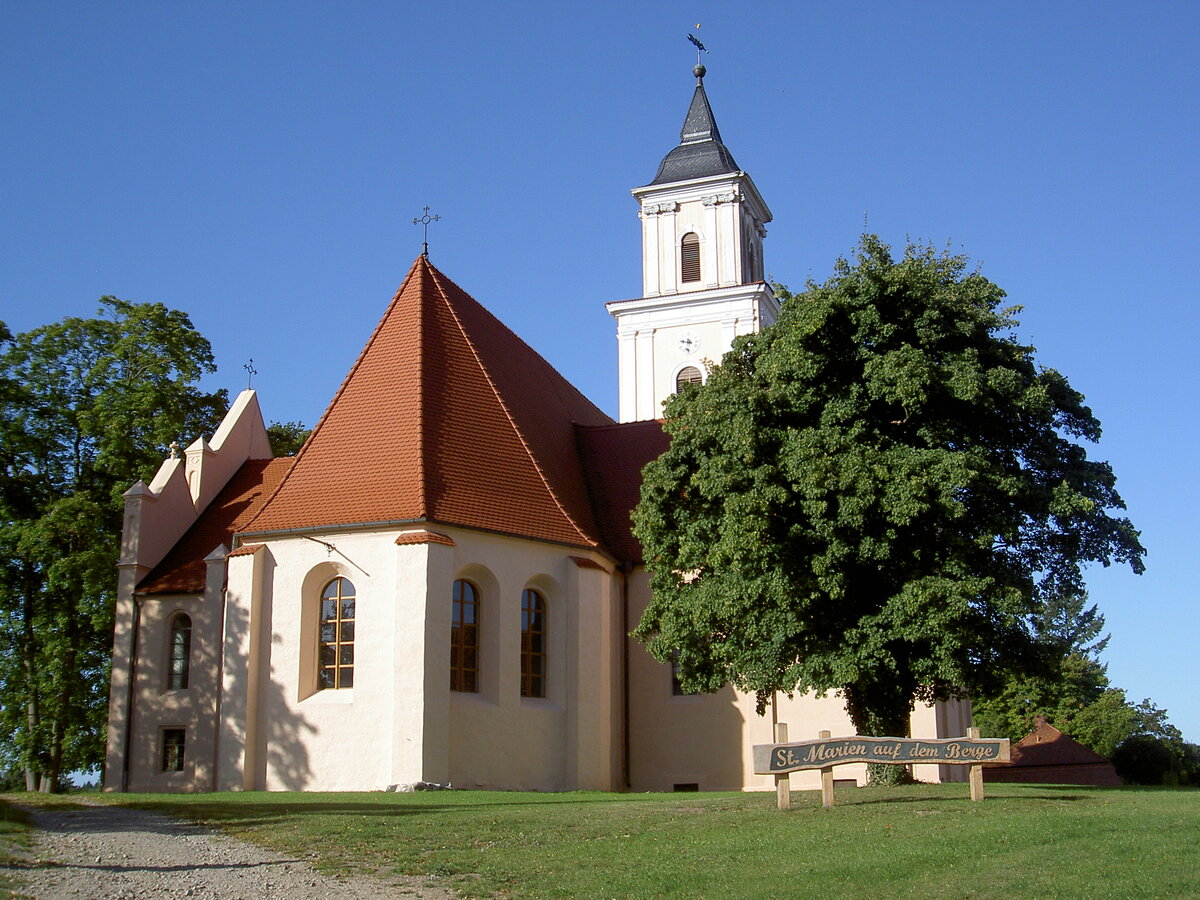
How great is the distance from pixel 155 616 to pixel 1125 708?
41.2 m

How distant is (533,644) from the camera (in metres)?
27.6

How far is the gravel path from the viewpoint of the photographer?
1099 cm

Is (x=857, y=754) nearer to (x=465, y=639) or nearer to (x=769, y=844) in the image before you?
(x=769, y=844)

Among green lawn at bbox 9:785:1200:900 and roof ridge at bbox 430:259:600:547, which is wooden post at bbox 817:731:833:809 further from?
roof ridge at bbox 430:259:600:547

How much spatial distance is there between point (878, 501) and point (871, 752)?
15.4ft

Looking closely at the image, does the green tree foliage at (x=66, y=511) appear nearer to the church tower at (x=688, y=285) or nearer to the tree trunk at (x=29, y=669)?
the tree trunk at (x=29, y=669)

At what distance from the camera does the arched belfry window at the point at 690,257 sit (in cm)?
4272

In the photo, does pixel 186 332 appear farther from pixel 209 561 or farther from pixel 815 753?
pixel 815 753

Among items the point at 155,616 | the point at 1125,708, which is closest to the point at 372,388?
the point at 155,616

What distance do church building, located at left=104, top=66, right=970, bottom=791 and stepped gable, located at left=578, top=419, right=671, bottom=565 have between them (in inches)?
2.7

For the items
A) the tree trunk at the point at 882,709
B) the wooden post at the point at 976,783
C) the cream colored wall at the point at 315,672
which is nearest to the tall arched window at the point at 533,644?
the cream colored wall at the point at 315,672

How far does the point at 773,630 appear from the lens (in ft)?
69.4

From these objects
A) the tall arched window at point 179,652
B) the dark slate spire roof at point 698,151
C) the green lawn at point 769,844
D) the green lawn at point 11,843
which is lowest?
the green lawn at point 769,844

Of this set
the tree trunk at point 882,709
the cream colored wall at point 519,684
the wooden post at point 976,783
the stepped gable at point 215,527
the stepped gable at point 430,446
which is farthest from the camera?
the stepped gable at point 215,527
